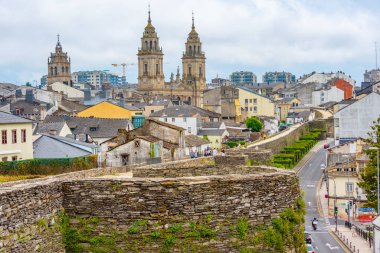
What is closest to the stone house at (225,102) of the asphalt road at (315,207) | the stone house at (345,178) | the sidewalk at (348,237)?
the asphalt road at (315,207)

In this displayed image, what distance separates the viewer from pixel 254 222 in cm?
1345

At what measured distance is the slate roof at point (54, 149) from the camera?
4994 cm

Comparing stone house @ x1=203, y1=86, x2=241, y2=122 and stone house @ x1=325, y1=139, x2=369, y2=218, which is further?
stone house @ x1=203, y1=86, x2=241, y2=122

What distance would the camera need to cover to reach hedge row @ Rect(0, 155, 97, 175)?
3964 cm

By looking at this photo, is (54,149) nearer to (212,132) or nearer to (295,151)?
(295,151)

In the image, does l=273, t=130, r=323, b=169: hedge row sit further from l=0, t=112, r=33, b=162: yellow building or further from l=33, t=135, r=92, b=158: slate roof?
l=0, t=112, r=33, b=162: yellow building

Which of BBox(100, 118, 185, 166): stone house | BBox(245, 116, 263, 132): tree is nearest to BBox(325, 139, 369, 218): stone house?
BBox(100, 118, 185, 166): stone house

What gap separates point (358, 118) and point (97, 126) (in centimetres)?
3432

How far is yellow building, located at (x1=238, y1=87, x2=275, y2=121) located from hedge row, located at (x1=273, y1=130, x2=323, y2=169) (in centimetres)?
5563

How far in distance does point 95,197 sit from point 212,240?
2116mm

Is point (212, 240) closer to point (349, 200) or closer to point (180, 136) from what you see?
point (180, 136)

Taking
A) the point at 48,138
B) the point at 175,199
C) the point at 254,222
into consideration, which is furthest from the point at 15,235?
the point at 48,138

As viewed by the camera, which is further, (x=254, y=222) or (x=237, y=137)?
(x=237, y=137)

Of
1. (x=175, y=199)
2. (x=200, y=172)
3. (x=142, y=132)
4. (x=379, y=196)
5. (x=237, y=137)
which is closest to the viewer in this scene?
(x=175, y=199)
